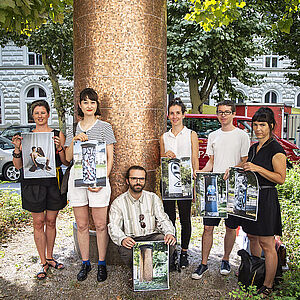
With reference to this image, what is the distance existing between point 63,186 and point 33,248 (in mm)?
1731

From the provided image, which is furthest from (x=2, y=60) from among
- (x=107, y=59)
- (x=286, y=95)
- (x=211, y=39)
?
(x=107, y=59)

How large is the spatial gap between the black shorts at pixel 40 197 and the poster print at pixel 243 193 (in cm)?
191

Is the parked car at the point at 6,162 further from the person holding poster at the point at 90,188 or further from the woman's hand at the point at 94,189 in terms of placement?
the woman's hand at the point at 94,189

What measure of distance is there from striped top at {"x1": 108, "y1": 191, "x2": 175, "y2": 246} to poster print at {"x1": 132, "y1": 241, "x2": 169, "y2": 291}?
1.04 feet

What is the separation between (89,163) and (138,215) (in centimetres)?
79

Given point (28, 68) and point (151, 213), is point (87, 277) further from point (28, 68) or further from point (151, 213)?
point (28, 68)

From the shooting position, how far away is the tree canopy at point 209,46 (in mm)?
12406

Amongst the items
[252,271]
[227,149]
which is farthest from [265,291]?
[227,149]

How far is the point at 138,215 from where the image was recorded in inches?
144

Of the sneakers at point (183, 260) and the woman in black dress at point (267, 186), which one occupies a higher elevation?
the woman in black dress at point (267, 186)

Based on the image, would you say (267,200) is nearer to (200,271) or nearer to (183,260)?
(200,271)

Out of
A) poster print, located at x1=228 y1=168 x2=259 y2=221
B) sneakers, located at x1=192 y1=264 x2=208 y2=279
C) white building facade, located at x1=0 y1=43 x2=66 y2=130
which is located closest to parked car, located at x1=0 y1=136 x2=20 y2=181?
sneakers, located at x1=192 y1=264 x2=208 y2=279

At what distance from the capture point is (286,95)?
27500mm

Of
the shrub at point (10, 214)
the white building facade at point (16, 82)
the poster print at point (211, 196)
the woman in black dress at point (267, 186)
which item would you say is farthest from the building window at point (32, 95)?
the woman in black dress at point (267, 186)
